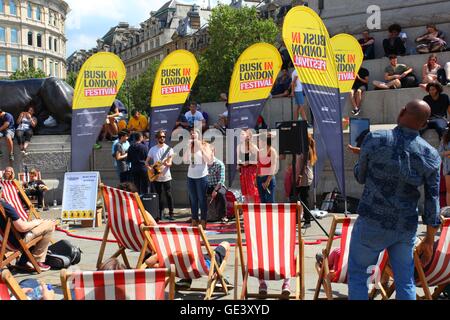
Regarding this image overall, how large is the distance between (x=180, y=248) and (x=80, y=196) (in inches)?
240

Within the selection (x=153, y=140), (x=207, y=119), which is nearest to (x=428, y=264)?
(x=153, y=140)

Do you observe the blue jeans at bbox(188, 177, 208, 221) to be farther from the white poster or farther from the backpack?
the backpack

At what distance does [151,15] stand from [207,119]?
120244 millimetres

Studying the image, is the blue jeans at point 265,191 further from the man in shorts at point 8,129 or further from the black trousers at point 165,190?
the man in shorts at point 8,129

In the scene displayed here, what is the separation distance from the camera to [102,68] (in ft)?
45.6

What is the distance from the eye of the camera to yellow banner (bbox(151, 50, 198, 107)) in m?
13.8

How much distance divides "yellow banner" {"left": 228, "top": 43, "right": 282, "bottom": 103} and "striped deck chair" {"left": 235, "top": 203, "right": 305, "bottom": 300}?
725cm

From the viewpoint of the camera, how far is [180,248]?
5922 mm

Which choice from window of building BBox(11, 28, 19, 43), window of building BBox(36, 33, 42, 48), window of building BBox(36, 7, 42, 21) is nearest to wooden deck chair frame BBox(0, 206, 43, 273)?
window of building BBox(11, 28, 19, 43)

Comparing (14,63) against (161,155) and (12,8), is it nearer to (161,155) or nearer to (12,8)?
(12,8)

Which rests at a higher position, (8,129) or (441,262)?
(8,129)

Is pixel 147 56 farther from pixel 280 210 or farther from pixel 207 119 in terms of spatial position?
pixel 280 210

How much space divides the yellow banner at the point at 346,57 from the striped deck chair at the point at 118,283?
1012 centimetres

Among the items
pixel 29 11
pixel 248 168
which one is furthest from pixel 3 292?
pixel 29 11
